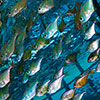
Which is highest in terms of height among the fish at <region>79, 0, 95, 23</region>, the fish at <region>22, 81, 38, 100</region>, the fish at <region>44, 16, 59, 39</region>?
the fish at <region>44, 16, 59, 39</region>

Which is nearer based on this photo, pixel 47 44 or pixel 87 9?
pixel 87 9

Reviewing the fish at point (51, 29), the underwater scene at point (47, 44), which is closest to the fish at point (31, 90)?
the underwater scene at point (47, 44)

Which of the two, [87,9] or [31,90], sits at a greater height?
[87,9]

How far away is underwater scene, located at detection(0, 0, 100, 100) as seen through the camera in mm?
2660

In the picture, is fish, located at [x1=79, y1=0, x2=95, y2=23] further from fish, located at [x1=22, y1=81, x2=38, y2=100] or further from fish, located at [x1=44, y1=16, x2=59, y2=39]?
fish, located at [x1=22, y1=81, x2=38, y2=100]

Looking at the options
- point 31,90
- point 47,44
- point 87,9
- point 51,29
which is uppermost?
point 47,44

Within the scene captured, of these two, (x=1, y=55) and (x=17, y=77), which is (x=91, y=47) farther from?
(x=17, y=77)

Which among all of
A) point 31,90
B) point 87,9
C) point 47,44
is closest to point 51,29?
point 87,9

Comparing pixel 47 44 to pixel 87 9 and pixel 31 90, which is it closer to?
pixel 31 90

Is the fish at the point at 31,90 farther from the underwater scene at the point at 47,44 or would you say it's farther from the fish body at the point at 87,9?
the fish body at the point at 87,9

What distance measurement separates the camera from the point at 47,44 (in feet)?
18.2

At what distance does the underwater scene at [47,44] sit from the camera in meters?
2.66

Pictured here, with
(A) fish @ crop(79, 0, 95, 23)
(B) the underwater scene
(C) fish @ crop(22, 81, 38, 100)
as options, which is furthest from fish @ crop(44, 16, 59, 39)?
(C) fish @ crop(22, 81, 38, 100)

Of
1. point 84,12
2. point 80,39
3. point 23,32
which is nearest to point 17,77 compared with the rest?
point 80,39
